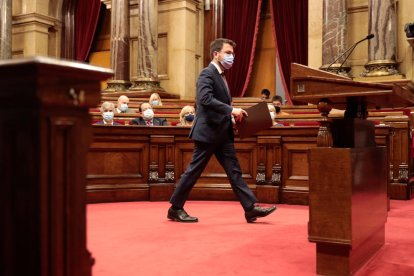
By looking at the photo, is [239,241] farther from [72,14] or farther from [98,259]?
[72,14]

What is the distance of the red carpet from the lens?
7.65 ft

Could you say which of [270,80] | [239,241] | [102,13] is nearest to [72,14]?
[102,13]

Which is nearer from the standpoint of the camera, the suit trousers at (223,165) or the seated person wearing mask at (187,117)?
the suit trousers at (223,165)

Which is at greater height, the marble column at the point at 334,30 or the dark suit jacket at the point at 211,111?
the marble column at the point at 334,30

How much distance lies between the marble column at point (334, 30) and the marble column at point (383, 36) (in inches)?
17.5

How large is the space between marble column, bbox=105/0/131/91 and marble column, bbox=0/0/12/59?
7.91ft

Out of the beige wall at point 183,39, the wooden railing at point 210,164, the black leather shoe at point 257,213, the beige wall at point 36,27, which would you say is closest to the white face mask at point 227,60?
the black leather shoe at point 257,213

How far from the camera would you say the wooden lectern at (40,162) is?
105 centimetres

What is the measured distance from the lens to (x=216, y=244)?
2.89m

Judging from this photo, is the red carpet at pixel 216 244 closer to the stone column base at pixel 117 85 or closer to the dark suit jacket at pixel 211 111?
→ the dark suit jacket at pixel 211 111

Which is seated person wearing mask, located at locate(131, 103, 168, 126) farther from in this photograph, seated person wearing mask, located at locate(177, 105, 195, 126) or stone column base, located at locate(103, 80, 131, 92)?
stone column base, located at locate(103, 80, 131, 92)

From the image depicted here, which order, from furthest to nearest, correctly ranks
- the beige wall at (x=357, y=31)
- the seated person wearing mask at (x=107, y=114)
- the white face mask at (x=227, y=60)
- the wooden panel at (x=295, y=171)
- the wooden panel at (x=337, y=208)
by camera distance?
the beige wall at (x=357, y=31)
the seated person wearing mask at (x=107, y=114)
the wooden panel at (x=295, y=171)
the white face mask at (x=227, y=60)
the wooden panel at (x=337, y=208)

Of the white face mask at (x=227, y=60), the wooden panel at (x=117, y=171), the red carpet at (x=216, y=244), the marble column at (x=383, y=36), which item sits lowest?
the red carpet at (x=216, y=244)

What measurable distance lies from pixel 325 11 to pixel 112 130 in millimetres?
4299
